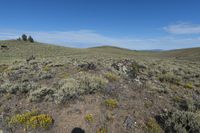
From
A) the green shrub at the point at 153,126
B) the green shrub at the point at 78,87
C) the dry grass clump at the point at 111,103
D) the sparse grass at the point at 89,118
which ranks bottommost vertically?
the green shrub at the point at 153,126

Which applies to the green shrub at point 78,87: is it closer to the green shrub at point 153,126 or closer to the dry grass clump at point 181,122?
the green shrub at point 153,126

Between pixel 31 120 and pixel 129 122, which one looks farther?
pixel 129 122

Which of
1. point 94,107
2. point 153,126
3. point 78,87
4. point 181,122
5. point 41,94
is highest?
point 78,87

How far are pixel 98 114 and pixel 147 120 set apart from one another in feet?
5.31

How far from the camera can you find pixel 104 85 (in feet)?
26.0

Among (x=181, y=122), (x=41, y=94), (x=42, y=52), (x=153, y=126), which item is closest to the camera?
(x=153, y=126)

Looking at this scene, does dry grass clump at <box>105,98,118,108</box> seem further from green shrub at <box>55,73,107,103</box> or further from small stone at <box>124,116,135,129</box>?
green shrub at <box>55,73,107,103</box>

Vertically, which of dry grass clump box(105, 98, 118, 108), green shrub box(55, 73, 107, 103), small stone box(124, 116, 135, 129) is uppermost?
green shrub box(55, 73, 107, 103)

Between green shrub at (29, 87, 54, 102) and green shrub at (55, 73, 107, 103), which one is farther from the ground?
green shrub at (55, 73, 107, 103)

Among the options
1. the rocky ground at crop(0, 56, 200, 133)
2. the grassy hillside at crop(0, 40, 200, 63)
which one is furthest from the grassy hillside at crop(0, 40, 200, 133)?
the grassy hillside at crop(0, 40, 200, 63)

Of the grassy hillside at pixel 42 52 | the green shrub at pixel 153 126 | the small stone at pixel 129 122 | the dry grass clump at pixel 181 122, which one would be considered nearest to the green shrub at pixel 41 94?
the small stone at pixel 129 122

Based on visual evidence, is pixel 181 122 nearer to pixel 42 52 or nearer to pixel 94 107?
pixel 94 107

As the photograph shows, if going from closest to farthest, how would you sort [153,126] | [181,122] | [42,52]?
[153,126]
[181,122]
[42,52]

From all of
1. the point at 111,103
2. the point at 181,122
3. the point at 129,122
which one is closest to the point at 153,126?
the point at 129,122
